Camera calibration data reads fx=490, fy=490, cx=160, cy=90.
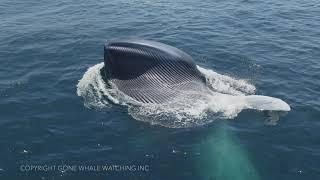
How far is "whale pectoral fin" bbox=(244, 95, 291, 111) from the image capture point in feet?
103

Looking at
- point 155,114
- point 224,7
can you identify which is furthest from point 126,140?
point 224,7

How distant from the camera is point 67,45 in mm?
44281

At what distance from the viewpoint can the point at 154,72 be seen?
1297 inches

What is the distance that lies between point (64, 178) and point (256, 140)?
11.5 metres

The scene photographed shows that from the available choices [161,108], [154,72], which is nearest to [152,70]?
[154,72]

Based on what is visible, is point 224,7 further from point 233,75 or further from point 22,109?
point 22,109

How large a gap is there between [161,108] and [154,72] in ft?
8.95

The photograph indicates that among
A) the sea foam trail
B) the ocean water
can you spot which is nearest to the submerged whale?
the sea foam trail

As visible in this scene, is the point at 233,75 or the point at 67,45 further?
the point at 67,45

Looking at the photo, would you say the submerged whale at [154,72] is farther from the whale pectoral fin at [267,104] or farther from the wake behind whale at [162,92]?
the whale pectoral fin at [267,104]

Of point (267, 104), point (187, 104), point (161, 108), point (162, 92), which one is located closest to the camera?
point (267, 104)

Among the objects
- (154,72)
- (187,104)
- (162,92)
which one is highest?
(154,72)

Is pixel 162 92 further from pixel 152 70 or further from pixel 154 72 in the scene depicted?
pixel 152 70

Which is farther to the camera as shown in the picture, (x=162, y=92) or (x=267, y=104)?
(x=162, y=92)
